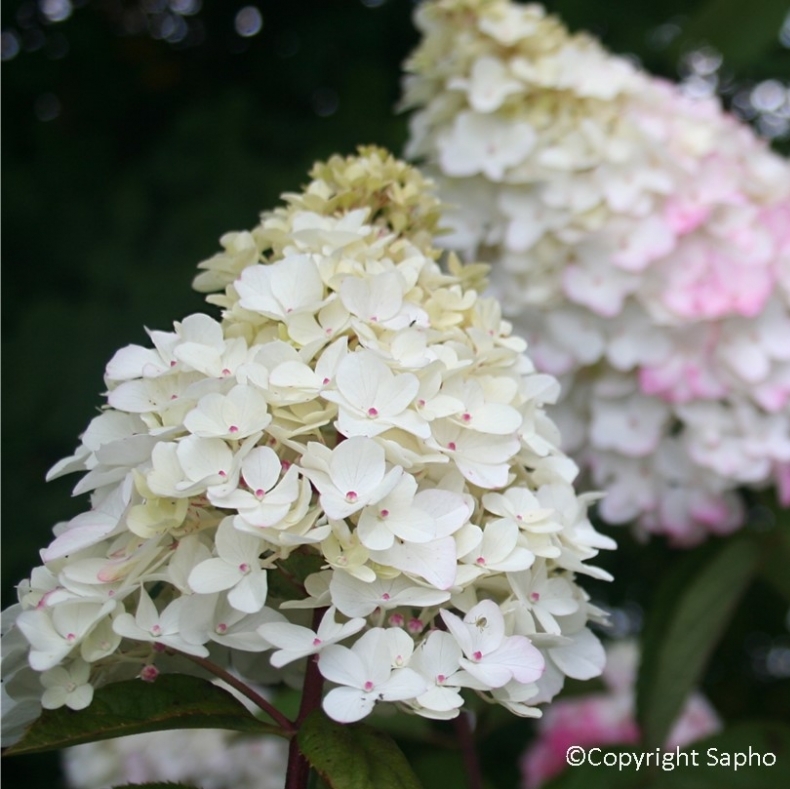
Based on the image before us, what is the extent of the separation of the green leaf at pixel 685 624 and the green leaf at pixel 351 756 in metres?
0.58

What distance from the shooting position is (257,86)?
1.71m

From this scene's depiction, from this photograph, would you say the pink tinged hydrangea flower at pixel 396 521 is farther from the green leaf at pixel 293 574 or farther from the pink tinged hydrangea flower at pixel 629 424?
the pink tinged hydrangea flower at pixel 629 424

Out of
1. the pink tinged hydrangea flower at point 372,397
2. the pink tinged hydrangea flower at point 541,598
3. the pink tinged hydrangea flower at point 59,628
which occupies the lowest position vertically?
the pink tinged hydrangea flower at point 59,628

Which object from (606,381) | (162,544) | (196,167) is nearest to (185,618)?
(162,544)

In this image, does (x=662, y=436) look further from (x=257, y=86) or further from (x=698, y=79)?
(x=257, y=86)

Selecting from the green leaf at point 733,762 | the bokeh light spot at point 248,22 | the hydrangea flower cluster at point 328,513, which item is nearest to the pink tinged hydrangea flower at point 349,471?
the hydrangea flower cluster at point 328,513

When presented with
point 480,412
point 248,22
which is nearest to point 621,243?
point 480,412

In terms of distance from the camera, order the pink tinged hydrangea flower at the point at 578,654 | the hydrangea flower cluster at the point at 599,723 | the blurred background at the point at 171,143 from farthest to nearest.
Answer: the hydrangea flower cluster at the point at 599,723
the blurred background at the point at 171,143
the pink tinged hydrangea flower at the point at 578,654

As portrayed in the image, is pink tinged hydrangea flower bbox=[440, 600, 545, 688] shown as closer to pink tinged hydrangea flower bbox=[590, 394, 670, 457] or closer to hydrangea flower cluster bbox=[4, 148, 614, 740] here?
hydrangea flower cluster bbox=[4, 148, 614, 740]

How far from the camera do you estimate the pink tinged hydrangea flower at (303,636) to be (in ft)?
1.51

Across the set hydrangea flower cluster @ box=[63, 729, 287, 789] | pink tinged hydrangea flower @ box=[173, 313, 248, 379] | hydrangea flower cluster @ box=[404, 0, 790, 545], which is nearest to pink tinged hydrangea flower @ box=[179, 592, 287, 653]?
pink tinged hydrangea flower @ box=[173, 313, 248, 379]

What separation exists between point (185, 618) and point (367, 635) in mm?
88

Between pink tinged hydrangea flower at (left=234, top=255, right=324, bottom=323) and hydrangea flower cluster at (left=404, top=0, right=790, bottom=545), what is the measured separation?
1.41 feet

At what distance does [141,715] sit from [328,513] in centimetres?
14
